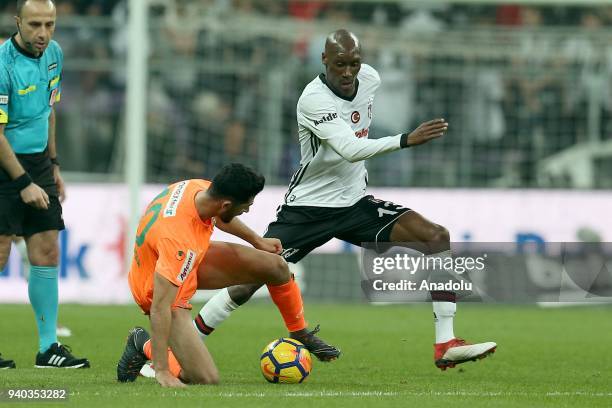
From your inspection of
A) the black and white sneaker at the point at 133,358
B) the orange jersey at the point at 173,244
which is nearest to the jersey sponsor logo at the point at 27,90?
the orange jersey at the point at 173,244

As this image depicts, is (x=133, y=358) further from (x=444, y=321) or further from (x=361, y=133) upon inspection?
(x=361, y=133)

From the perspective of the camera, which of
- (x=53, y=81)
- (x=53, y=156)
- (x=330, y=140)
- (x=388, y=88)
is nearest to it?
(x=330, y=140)

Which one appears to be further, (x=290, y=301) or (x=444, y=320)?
(x=444, y=320)

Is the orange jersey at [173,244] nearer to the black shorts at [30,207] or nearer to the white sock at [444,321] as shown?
the black shorts at [30,207]

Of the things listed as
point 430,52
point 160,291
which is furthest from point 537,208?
point 160,291

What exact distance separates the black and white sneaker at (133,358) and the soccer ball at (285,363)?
720 mm

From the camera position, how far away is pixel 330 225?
8625 millimetres

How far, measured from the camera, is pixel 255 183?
6.99 m

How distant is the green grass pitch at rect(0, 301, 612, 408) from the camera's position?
6.74m

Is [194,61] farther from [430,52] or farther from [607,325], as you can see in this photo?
[607,325]

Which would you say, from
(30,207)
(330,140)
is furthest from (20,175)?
(330,140)

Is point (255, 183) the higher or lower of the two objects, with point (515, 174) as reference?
higher

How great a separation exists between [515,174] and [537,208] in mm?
1705

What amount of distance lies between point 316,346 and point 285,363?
22.1 inches
